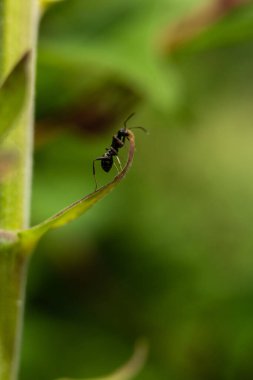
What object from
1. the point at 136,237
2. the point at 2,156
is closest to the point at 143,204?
the point at 136,237

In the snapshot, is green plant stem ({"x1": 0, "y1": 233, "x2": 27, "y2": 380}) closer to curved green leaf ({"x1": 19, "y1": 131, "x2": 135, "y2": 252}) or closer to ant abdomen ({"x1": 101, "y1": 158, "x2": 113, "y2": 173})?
curved green leaf ({"x1": 19, "y1": 131, "x2": 135, "y2": 252})

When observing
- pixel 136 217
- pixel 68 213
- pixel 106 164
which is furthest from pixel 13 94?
pixel 136 217

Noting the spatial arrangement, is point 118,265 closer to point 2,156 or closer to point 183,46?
point 183,46

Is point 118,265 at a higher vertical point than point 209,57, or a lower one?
lower

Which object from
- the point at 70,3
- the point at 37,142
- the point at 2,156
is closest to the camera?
the point at 2,156

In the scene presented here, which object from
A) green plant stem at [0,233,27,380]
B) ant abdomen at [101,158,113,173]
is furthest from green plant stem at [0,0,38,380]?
ant abdomen at [101,158,113,173]

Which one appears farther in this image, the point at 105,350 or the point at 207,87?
the point at 207,87
